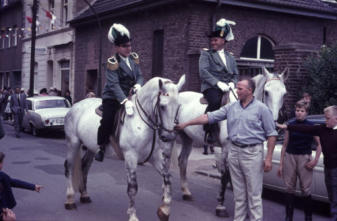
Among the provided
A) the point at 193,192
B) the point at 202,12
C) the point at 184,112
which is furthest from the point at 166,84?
the point at 202,12

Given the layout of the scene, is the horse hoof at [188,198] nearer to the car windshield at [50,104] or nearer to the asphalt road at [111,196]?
the asphalt road at [111,196]

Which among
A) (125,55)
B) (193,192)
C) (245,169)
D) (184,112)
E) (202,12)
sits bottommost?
(193,192)

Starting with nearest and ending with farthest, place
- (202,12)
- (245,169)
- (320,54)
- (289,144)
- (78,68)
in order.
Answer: (245,169) < (289,144) < (320,54) < (202,12) < (78,68)

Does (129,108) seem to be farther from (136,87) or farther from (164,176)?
(164,176)

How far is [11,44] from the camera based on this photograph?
4112 centimetres

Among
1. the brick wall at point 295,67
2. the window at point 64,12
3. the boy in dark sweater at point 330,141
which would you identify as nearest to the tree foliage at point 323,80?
the brick wall at point 295,67

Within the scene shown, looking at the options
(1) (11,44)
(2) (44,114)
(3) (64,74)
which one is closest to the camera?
(2) (44,114)

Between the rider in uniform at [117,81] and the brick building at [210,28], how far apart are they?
912cm

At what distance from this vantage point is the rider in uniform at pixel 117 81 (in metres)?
6.55

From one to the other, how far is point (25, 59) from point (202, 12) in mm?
23934

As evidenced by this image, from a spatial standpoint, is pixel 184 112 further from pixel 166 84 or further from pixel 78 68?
pixel 78 68

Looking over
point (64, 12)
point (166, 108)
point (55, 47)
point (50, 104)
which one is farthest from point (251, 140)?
point (64, 12)

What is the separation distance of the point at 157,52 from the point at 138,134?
42.5 feet

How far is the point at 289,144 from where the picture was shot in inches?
260
